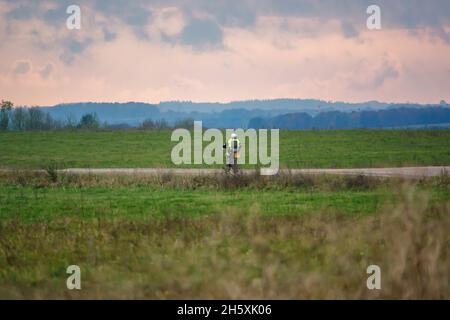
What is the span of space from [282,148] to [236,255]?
46.4 metres

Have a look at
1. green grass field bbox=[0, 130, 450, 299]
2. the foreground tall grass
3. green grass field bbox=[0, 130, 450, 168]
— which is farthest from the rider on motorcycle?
the foreground tall grass

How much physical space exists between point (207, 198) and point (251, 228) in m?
8.36

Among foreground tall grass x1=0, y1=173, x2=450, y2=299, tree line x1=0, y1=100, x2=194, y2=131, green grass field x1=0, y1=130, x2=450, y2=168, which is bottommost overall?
foreground tall grass x1=0, y1=173, x2=450, y2=299

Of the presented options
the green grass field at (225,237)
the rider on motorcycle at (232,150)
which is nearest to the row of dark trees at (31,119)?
the rider on motorcycle at (232,150)

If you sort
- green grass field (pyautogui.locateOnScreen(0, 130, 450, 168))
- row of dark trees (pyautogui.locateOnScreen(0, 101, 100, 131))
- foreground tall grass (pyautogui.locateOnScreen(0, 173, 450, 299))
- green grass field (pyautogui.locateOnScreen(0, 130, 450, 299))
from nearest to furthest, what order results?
foreground tall grass (pyautogui.locateOnScreen(0, 173, 450, 299)), green grass field (pyautogui.locateOnScreen(0, 130, 450, 299)), green grass field (pyautogui.locateOnScreen(0, 130, 450, 168)), row of dark trees (pyautogui.locateOnScreen(0, 101, 100, 131))

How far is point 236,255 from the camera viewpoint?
40.0ft

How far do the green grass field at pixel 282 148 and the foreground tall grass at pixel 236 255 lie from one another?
79.1 ft

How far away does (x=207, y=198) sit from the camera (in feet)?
74.8

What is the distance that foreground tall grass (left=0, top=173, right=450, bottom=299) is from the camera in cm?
1048

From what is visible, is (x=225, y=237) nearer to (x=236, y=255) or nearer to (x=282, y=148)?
(x=236, y=255)

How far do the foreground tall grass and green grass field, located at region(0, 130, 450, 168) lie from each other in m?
24.1

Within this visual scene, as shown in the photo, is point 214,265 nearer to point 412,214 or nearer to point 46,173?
point 412,214

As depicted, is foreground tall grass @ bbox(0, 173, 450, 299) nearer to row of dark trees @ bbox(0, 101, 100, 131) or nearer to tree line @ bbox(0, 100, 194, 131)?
tree line @ bbox(0, 100, 194, 131)

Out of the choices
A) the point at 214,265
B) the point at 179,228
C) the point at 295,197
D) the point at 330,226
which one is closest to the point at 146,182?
the point at 295,197
